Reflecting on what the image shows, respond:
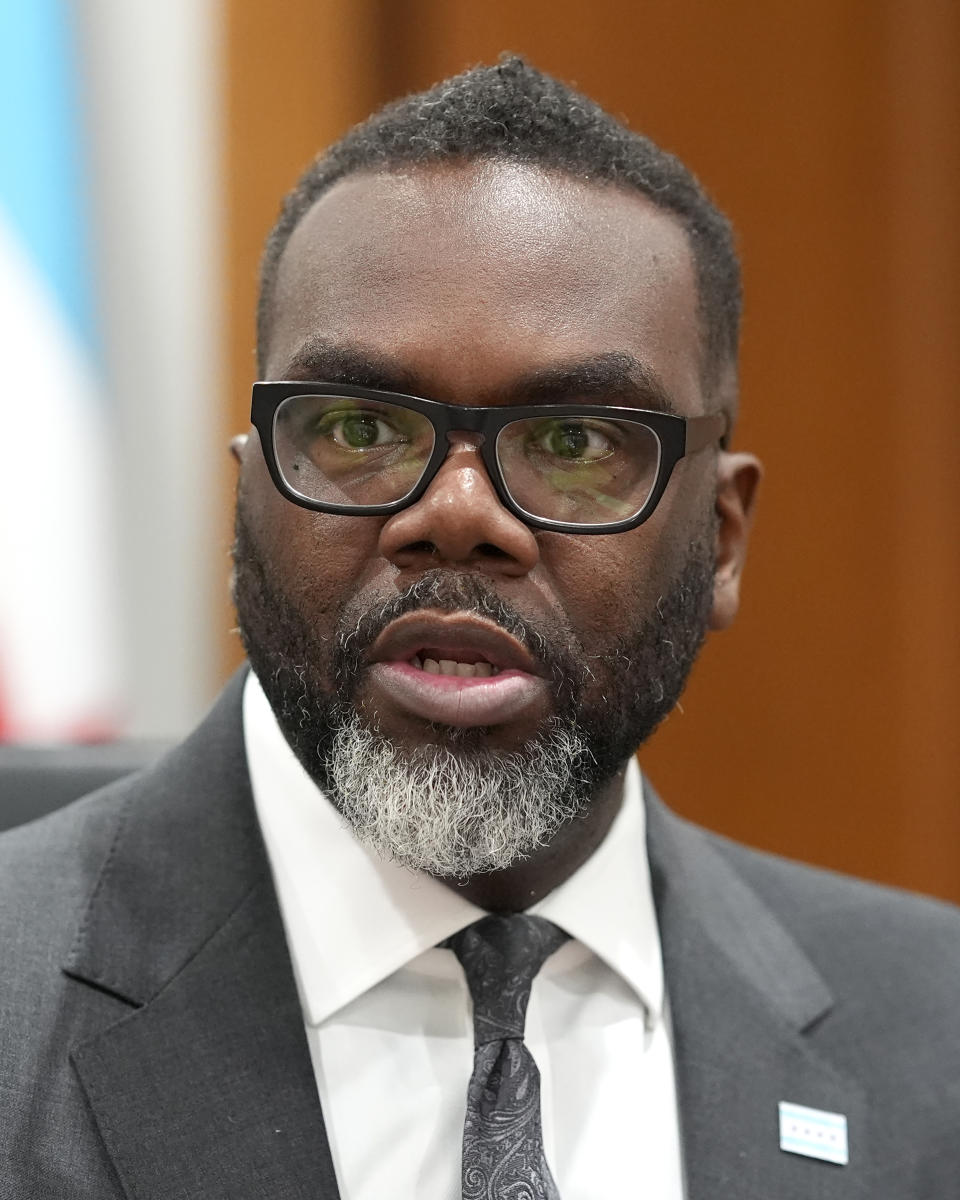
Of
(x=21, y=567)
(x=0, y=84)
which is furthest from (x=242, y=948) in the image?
(x=0, y=84)

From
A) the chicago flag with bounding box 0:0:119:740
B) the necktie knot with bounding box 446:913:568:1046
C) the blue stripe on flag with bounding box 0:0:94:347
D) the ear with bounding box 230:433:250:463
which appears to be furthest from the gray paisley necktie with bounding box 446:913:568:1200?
the blue stripe on flag with bounding box 0:0:94:347

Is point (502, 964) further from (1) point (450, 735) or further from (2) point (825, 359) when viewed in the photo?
(2) point (825, 359)

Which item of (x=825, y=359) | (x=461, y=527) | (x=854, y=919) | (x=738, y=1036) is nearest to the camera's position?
(x=461, y=527)

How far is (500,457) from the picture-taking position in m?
1.06

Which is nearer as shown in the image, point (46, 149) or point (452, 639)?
point (452, 639)

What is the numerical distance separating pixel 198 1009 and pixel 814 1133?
54 centimetres

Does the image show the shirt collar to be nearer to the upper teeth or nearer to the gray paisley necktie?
the gray paisley necktie

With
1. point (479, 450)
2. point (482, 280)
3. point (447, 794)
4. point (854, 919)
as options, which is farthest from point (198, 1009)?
point (854, 919)

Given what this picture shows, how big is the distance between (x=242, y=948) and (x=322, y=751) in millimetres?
172

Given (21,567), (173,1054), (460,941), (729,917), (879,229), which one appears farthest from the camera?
(879,229)

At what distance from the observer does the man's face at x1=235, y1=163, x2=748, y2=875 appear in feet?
3.39

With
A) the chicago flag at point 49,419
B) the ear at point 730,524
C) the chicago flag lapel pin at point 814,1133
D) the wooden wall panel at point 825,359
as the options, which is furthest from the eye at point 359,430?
the wooden wall panel at point 825,359

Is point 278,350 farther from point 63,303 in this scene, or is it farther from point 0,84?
point 0,84

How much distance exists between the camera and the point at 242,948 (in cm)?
111
